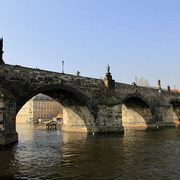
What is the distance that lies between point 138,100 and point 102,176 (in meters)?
33.3

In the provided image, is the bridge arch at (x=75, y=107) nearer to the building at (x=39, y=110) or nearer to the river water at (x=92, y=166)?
the river water at (x=92, y=166)

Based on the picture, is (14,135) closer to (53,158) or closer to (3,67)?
(3,67)

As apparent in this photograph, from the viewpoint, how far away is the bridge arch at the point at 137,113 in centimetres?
4294

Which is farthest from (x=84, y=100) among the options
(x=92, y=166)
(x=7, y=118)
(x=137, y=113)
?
(x=137, y=113)

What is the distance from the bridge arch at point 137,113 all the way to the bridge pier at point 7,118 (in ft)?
86.8

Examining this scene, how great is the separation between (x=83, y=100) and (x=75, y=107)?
270cm

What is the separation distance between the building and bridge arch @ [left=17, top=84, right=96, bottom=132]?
64.5m

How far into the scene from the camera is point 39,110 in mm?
99438

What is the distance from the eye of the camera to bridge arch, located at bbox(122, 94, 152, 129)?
4294 cm

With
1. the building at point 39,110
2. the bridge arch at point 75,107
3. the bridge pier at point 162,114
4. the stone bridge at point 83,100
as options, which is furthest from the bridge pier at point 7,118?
the building at point 39,110

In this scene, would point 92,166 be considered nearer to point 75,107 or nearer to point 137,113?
point 75,107

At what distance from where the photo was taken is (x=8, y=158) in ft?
45.0

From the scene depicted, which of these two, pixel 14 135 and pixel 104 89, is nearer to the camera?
pixel 14 135

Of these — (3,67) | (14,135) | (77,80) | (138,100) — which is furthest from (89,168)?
(138,100)
